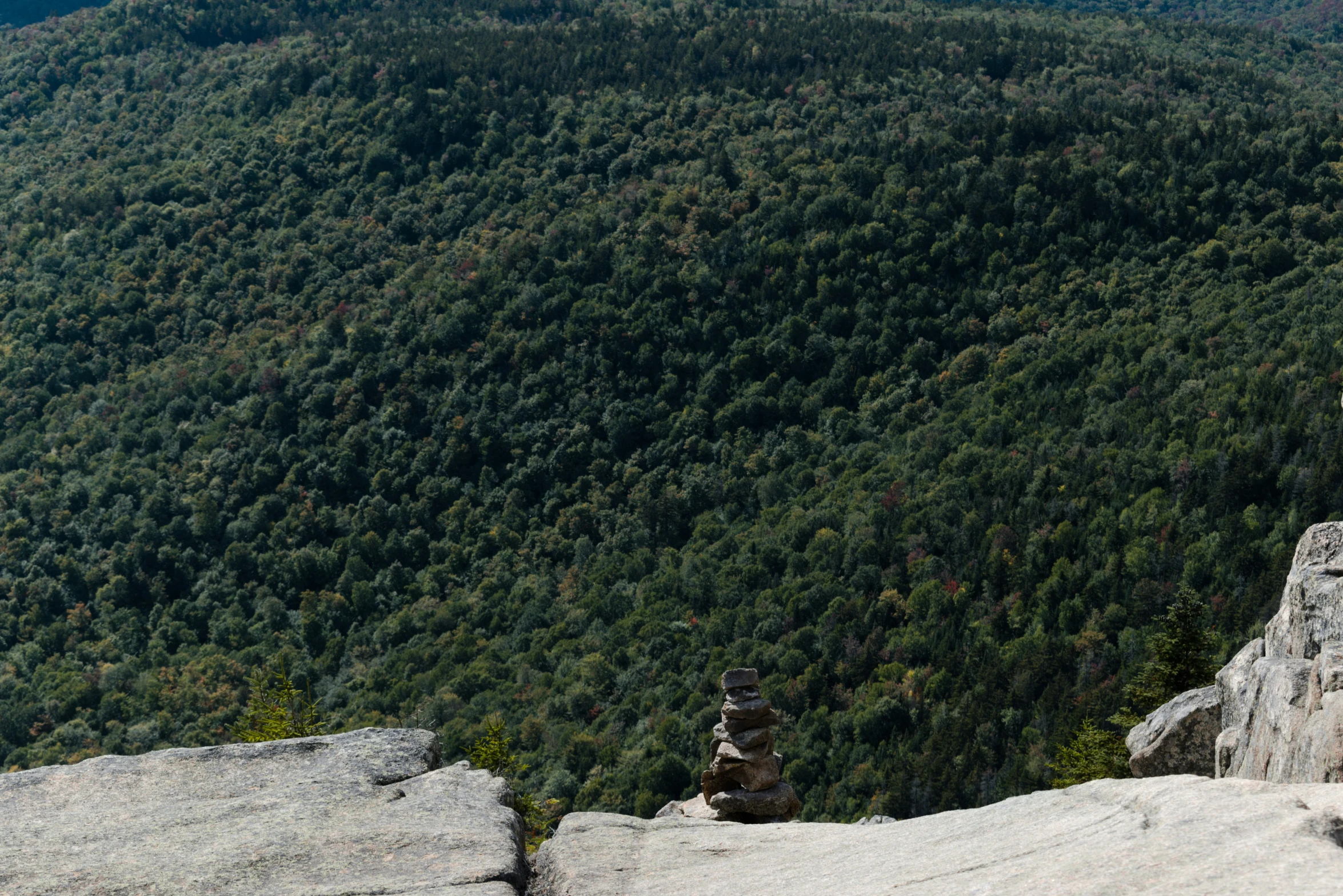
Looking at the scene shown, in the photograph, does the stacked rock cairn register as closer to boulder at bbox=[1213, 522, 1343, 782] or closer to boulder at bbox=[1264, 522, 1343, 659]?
boulder at bbox=[1213, 522, 1343, 782]

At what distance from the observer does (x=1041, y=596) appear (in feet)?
290

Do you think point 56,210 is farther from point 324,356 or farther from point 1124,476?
point 1124,476

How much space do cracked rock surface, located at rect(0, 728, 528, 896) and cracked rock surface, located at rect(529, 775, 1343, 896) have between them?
63.6 inches

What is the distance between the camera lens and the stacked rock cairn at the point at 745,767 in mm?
28500

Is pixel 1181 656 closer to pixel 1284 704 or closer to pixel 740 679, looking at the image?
pixel 740 679

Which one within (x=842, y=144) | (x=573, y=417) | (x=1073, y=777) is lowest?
(x=573, y=417)

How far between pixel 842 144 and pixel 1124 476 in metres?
66.2

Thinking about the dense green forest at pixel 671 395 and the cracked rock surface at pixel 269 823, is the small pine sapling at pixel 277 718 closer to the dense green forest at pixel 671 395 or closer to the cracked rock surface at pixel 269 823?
the cracked rock surface at pixel 269 823

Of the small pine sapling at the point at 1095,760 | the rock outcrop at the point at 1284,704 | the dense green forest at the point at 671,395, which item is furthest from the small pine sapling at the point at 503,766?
the dense green forest at the point at 671,395

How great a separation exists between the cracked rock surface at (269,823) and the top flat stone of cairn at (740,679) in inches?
328

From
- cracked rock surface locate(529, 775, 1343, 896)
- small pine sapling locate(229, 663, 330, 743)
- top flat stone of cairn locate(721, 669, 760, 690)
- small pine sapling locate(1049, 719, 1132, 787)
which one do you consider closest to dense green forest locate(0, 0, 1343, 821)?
small pine sapling locate(1049, 719, 1132, 787)

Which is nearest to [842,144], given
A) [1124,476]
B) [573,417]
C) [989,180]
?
[989,180]

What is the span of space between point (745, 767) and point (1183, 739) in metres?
9.81

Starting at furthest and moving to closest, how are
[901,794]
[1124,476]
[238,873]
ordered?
1. [1124,476]
2. [901,794]
3. [238,873]
